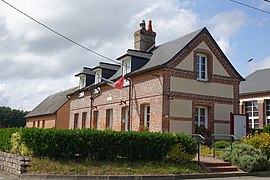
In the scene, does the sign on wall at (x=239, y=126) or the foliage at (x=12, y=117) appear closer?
the sign on wall at (x=239, y=126)

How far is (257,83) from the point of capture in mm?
31750

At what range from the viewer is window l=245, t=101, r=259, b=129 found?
30302mm

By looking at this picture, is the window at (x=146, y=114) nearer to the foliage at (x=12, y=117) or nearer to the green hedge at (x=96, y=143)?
the green hedge at (x=96, y=143)

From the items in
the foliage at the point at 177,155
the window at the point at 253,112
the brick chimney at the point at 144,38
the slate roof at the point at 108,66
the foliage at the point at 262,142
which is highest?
the brick chimney at the point at 144,38

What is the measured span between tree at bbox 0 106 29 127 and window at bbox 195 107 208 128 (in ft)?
168

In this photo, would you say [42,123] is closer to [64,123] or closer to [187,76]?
[64,123]

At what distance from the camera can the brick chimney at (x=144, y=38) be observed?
24.1m

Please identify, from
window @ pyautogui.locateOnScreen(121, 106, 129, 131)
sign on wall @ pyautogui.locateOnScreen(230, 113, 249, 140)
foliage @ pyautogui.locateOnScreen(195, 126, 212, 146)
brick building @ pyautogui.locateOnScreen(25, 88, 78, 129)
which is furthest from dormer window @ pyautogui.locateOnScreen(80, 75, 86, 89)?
sign on wall @ pyautogui.locateOnScreen(230, 113, 249, 140)

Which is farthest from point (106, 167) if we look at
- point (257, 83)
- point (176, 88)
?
point (257, 83)

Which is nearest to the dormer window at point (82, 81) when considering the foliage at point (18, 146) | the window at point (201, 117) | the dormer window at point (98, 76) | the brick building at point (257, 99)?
the dormer window at point (98, 76)

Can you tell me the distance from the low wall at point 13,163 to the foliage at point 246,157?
8125 mm

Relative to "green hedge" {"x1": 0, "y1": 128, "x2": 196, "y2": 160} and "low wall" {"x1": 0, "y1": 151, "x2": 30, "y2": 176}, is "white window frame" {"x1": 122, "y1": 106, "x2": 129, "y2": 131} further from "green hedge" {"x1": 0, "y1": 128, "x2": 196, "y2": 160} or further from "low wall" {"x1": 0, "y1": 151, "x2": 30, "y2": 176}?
"low wall" {"x1": 0, "y1": 151, "x2": 30, "y2": 176}

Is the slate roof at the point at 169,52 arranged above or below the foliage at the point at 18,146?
above

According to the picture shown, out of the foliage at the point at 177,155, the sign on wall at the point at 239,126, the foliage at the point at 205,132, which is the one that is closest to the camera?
the foliage at the point at 177,155
